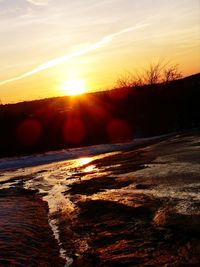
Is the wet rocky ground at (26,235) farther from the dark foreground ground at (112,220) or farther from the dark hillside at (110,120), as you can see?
the dark hillside at (110,120)

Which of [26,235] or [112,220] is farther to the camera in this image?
[112,220]

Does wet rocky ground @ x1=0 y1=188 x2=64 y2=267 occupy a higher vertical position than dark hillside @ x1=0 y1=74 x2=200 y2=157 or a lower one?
lower

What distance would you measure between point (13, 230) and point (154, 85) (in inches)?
1522

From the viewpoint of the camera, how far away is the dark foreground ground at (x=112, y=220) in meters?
6.25

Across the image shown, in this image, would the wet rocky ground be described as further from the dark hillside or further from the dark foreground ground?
the dark hillside

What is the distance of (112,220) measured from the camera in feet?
26.7

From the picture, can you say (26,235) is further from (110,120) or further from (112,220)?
(110,120)

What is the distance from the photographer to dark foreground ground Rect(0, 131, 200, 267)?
6250 mm

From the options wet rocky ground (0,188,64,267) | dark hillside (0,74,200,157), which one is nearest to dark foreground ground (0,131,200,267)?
wet rocky ground (0,188,64,267)

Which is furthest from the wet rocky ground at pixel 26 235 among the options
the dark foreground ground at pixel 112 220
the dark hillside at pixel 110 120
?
the dark hillside at pixel 110 120

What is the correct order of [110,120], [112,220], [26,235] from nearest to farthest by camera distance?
1. [26,235]
2. [112,220]
3. [110,120]

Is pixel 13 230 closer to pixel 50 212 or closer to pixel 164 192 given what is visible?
pixel 50 212

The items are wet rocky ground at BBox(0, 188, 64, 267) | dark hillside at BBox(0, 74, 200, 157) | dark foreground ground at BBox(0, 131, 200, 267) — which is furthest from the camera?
dark hillside at BBox(0, 74, 200, 157)

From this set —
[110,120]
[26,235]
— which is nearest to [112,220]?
[26,235]
